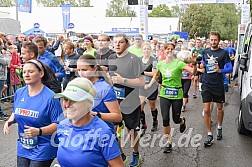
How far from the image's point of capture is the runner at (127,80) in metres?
4.95

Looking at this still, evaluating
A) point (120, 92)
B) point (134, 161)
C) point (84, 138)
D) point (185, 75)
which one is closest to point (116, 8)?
point (185, 75)

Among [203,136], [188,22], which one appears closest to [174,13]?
[188,22]

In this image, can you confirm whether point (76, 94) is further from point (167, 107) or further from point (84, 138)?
point (167, 107)

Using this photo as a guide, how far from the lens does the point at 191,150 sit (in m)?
6.20

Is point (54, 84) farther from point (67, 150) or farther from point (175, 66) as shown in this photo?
point (67, 150)

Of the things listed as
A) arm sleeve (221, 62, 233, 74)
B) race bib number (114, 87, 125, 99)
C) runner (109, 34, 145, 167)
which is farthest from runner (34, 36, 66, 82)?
arm sleeve (221, 62, 233, 74)

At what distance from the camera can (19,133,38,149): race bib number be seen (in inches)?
132

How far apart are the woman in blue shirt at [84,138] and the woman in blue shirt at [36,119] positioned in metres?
0.74

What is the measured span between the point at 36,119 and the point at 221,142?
424 cm

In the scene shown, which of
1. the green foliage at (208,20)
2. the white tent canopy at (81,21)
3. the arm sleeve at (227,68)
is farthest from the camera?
the green foliage at (208,20)

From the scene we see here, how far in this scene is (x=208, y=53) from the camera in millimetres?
6539

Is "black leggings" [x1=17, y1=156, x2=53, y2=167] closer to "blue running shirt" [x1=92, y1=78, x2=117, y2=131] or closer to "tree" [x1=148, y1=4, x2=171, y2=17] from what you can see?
"blue running shirt" [x1=92, y1=78, x2=117, y2=131]

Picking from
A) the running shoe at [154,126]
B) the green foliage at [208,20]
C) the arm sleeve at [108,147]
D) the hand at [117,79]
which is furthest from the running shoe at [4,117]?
the green foliage at [208,20]

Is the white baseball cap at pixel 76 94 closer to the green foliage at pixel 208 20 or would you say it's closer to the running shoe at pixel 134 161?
the running shoe at pixel 134 161
